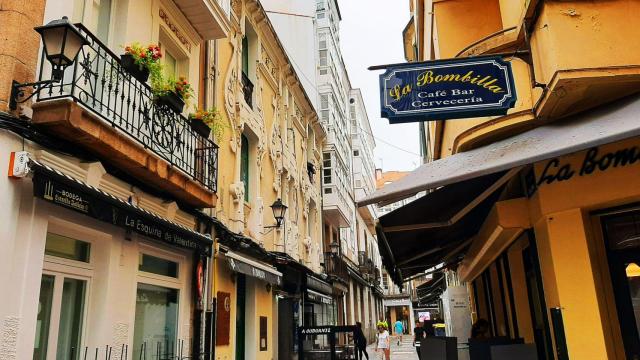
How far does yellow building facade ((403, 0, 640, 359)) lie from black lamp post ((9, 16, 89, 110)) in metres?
4.55

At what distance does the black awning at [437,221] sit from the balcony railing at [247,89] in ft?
20.5

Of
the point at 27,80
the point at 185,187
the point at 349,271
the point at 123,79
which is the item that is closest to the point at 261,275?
the point at 185,187

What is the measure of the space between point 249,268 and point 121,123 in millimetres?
5036

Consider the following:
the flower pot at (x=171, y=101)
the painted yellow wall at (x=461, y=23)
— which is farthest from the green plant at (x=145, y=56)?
the painted yellow wall at (x=461, y=23)

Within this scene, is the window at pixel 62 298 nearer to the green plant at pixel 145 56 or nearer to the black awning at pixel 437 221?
the green plant at pixel 145 56

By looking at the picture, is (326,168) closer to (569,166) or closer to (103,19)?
(103,19)

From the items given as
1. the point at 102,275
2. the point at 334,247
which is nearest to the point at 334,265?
the point at 334,247

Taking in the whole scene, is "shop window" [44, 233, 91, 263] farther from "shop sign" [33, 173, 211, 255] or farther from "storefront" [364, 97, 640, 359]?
"storefront" [364, 97, 640, 359]

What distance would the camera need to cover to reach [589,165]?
510 centimetres

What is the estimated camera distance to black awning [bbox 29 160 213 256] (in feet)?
17.0

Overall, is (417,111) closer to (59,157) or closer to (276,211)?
(59,157)

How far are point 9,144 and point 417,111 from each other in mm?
4277

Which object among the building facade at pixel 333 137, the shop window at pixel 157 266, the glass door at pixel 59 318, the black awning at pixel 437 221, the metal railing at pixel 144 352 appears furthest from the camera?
the building facade at pixel 333 137

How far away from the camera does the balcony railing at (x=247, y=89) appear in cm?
1326
